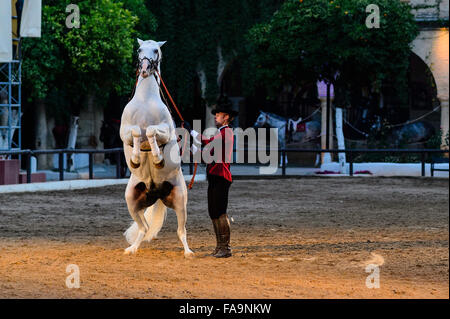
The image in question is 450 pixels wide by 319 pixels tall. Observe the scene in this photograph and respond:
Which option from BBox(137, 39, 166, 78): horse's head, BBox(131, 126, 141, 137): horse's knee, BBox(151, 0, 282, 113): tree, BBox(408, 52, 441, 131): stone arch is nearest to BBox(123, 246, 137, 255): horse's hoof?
BBox(131, 126, 141, 137): horse's knee

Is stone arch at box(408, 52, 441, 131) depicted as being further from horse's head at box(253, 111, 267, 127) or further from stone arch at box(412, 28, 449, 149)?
horse's head at box(253, 111, 267, 127)

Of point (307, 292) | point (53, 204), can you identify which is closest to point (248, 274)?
point (307, 292)

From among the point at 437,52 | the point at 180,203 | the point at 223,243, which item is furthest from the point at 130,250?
the point at 437,52

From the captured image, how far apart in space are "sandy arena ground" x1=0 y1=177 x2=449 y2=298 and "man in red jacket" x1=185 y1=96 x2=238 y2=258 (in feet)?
0.94

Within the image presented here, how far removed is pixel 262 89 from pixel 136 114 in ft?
90.1

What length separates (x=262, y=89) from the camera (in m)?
37.4

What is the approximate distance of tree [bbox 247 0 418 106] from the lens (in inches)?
1045

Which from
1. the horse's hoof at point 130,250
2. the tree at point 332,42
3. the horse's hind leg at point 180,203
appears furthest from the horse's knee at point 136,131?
the tree at point 332,42

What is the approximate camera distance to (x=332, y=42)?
26984 mm

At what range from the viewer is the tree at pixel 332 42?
1045 inches

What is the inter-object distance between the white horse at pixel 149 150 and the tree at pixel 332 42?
16.6 meters

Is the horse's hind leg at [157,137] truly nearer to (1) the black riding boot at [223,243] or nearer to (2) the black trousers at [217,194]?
(2) the black trousers at [217,194]

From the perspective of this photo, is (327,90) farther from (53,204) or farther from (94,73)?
(53,204)

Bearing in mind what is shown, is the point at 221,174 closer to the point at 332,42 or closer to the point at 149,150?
the point at 149,150
